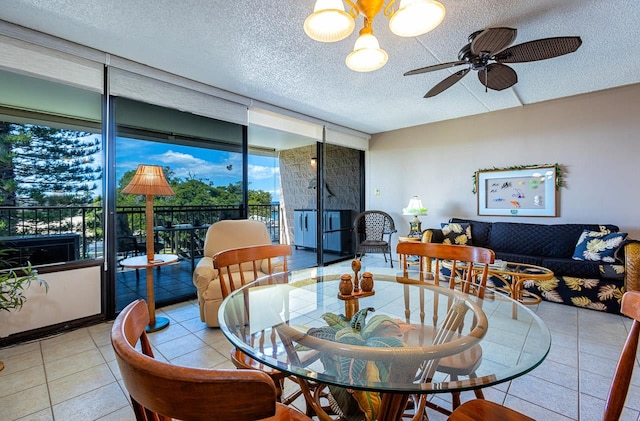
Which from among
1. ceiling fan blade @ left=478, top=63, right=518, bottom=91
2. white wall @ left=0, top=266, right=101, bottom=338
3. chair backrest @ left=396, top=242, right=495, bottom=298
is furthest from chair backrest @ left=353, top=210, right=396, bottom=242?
white wall @ left=0, top=266, right=101, bottom=338

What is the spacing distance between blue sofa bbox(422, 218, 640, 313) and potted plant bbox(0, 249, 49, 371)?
4.15 m

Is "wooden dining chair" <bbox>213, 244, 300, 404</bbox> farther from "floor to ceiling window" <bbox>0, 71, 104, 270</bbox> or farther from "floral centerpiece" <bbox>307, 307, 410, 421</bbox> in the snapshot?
"floor to ceiling window" <bbox>0, 71, 104, 270</bbox>

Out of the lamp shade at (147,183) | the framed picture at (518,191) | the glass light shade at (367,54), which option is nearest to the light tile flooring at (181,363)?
the lamp shade at (147,183)

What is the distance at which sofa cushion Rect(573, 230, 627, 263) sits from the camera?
9.74 feet

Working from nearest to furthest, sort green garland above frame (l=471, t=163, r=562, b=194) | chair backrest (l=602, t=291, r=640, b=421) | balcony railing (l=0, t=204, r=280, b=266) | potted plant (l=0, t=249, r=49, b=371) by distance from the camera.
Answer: chair backrest (l=602, t=291, r=640, b=421), potted plant (l=0, t=249, r=49, b=371), balcony railing (l=0, t=204, r=280, b=266), green garland above frame (l=471, t=163, r=562, b=194)

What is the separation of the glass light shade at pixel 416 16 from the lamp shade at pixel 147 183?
7.15ft

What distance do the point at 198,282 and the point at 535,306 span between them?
3.47m

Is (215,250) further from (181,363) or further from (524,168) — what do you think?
(524,168)

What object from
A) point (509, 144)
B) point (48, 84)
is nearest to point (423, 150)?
point (509, 144)

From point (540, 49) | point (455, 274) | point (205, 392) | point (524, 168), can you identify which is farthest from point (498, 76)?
point (205, 392)

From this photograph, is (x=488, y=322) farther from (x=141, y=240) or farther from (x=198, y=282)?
(x=141, y=240)

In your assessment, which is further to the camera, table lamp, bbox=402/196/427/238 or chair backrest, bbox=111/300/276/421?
table lamp, bbox=402/196/427/238

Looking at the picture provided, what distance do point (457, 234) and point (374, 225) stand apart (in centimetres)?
158

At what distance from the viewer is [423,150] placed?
4984 millimetres
